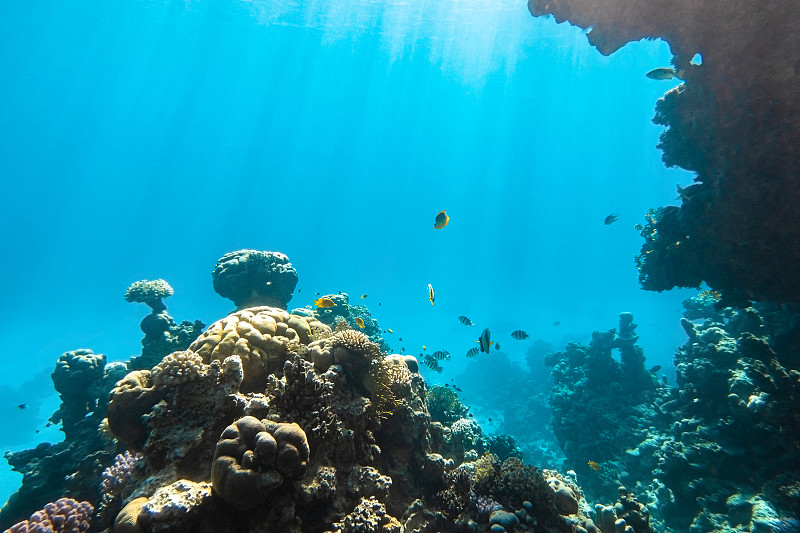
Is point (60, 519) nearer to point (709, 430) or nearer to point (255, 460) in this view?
point (255, 460)

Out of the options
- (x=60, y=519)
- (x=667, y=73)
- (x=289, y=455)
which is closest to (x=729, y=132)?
(x=667, y=73)

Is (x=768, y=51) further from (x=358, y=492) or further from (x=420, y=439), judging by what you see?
(x=358, y=492)

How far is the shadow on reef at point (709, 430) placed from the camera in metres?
7.56

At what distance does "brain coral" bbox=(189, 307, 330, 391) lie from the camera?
17.7ft

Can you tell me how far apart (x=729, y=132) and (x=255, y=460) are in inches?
563

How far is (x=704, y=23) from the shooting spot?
948 centimetres

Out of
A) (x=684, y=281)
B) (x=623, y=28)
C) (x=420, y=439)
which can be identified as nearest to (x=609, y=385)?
(x=684, y=281)

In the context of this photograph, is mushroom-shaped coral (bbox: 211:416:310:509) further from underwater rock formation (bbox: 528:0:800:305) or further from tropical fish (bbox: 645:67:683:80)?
tropical fish (bbox: 645:67:683:80)

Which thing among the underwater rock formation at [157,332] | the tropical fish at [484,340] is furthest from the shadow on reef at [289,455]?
the underwater rock formation at [157,332]

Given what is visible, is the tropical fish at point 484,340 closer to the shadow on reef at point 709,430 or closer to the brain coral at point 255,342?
the brain coral at point 255,342

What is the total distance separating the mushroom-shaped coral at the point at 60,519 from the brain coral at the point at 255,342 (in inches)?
115

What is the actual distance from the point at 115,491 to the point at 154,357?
23.1 ft

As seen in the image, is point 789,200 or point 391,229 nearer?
point 789,200

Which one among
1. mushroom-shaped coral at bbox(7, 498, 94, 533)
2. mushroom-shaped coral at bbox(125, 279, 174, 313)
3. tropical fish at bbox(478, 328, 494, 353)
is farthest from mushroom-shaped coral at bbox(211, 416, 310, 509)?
mushroom-shaped coral at bbox(125, 279, 174, 313)
